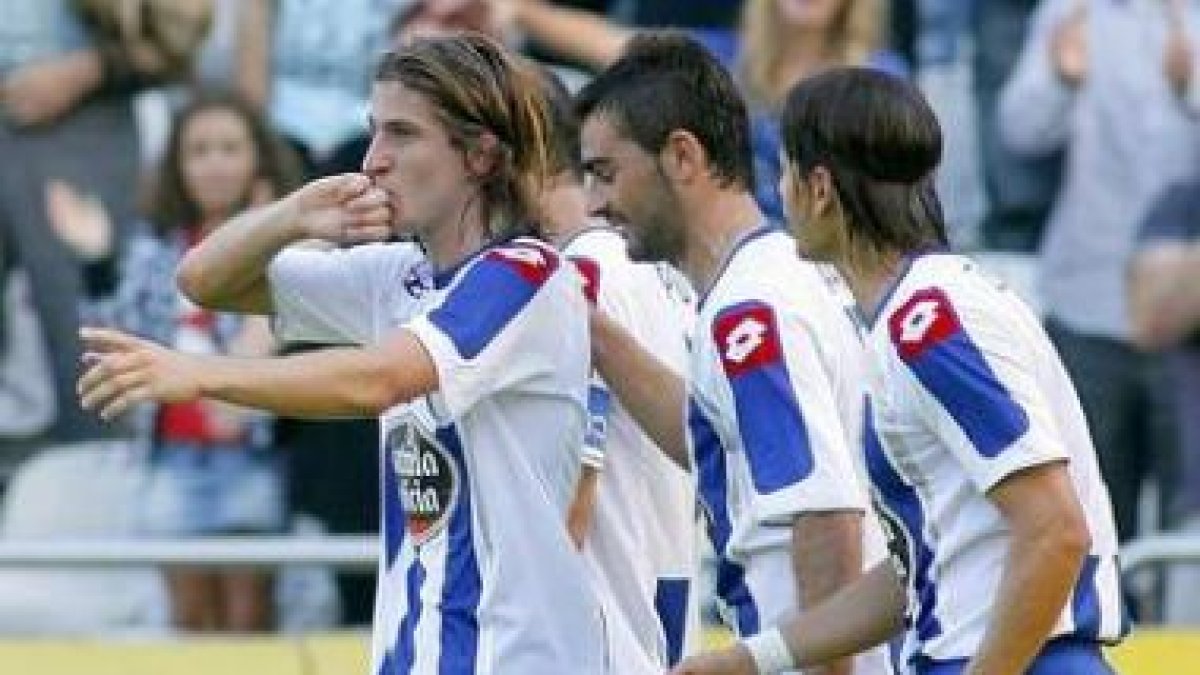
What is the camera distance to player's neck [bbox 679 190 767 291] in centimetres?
722

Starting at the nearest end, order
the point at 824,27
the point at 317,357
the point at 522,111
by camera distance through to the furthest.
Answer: the point at 317,357 < the point at 522,111 < the point at 824,27

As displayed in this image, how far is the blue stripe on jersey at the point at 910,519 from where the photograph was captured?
256 inches

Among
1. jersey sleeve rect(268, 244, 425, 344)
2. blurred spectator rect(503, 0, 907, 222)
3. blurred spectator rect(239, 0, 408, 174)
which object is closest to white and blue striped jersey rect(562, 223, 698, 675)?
jersey sleeve rect(268, 244, 425, 344)

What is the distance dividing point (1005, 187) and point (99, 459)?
2.65 meters

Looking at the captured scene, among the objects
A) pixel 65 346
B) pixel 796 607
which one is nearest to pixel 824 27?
pixel 65 346

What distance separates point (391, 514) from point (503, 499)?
27 cm

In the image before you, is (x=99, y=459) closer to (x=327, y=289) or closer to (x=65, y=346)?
(x=65, y=346)

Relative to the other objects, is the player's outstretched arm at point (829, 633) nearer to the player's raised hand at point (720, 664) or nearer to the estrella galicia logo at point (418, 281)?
the player's raised hand at point (720, 664)

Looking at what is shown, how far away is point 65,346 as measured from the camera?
36.7ft

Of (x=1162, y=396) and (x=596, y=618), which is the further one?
(x=1162, y=396)

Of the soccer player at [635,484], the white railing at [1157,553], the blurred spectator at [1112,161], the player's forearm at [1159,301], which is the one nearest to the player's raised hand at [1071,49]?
the blurred spectator at [1112,161]

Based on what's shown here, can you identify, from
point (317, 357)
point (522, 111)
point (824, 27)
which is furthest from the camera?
point (824, 27)

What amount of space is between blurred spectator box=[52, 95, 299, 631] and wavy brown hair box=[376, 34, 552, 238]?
4217 millimetres

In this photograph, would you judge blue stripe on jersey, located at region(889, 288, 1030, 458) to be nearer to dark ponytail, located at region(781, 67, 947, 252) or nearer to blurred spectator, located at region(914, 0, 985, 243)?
dark ponytail, located at region(781, 67, 947, 252)
